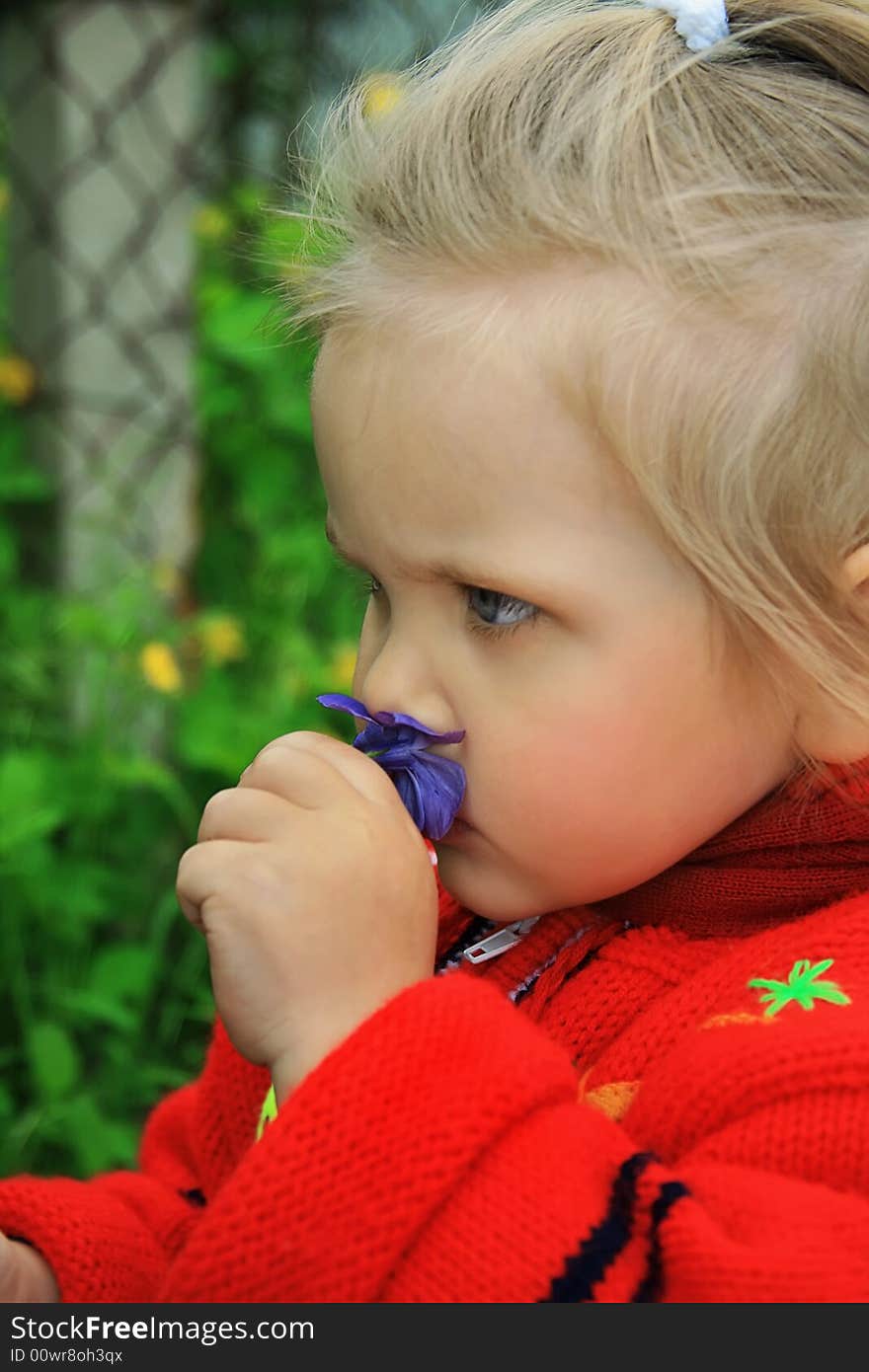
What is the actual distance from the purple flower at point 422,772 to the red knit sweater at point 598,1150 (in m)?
0.15

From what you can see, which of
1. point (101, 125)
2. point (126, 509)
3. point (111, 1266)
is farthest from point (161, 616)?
point (111, 1266)

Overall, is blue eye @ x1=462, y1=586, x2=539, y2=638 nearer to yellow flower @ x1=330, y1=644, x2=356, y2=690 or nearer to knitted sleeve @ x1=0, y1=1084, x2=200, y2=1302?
knitted sleeve @ x1=0, y1=1084, x2=200, y2=1302

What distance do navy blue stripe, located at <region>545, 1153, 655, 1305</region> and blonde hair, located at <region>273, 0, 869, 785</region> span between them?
367 millimetres

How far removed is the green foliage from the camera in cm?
232

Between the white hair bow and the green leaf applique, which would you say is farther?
the white hair bow

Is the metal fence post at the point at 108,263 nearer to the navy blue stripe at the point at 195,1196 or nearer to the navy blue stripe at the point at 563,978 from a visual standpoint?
the navy blue stripe at the point at 195,1196

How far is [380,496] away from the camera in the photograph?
131cm

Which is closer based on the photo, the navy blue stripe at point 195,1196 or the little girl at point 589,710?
the little girl at point 589,710

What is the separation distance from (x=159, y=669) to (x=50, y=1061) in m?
0.61

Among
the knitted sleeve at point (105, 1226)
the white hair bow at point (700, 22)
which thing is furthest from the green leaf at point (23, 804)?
the white hair bow at point (700, 22)

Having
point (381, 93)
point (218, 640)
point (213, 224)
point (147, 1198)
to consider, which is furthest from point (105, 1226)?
point (213, 224)

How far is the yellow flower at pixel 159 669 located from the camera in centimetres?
255

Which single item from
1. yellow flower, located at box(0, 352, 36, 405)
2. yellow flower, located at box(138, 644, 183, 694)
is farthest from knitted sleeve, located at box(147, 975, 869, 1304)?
yellow flower, located at box(0, 352, 36, 405)
